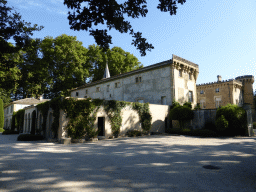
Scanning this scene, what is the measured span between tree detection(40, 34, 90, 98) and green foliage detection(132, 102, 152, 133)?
63.1ft

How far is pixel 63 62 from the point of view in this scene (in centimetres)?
3288

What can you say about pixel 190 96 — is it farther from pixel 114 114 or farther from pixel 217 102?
pixel 217 102

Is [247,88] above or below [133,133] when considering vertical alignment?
above

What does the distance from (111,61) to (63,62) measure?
9713mm

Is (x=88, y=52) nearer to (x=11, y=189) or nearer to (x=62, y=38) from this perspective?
(x=62, y=38)

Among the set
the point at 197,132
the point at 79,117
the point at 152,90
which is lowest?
the point at 197,132

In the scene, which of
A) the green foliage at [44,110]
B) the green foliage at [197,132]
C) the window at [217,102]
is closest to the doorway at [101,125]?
the green foliage at [44,110]

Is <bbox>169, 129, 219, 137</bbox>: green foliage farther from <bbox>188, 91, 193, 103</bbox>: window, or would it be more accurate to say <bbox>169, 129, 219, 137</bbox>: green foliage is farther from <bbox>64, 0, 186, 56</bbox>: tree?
<bbox>64, 0, 186, 56</bbox>: tree

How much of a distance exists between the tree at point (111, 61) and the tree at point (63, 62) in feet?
7.61

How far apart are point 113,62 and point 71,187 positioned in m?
34.1

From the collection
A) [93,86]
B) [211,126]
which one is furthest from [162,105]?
[93,86]

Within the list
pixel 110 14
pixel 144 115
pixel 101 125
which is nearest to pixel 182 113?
pixel 144 115

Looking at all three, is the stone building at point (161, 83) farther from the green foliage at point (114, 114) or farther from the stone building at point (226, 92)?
the stone building at point (226, 92)

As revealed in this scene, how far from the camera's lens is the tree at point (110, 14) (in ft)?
14.2
